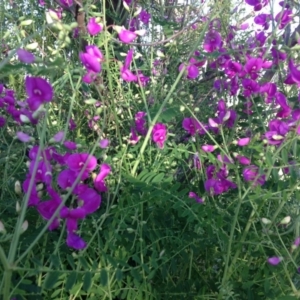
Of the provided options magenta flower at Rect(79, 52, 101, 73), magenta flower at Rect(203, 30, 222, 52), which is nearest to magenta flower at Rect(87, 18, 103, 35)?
magenta flower at Rect(79, 52, 101, 73)

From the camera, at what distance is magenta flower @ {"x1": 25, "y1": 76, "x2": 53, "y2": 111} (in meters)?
0.92

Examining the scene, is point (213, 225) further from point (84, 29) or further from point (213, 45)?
point (84, 29)

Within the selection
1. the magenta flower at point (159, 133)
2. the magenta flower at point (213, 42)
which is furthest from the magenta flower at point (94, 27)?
the magenta flower at point (213, 42)

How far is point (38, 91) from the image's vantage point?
936 millimetres

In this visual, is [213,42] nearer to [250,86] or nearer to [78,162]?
[250,86]

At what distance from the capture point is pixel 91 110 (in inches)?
77.7

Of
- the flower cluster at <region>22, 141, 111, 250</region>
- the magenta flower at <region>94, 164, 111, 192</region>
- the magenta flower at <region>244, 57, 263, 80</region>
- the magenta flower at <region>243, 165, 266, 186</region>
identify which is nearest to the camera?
the flower cluster at <region>22, 141, 111, 250</region>

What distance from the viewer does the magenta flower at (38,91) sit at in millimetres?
924

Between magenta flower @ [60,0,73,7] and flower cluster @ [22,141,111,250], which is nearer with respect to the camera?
flower cluster @ [22,141,111,250]

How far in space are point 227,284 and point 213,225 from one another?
16cm

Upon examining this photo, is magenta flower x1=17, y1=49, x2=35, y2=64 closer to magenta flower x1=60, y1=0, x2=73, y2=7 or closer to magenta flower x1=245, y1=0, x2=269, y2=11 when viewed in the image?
magenta flower x1=60, y1=0, x2=73, y2=7

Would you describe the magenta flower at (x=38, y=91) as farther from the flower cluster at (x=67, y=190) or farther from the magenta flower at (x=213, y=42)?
the magenta flower at (x=213, y=42)

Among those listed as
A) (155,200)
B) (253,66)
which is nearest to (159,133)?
(155,200)

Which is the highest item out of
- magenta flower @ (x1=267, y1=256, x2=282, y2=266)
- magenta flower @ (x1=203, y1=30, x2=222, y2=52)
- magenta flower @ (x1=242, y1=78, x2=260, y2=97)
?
magenta flower @ (x1=203, y1=30, x2=222, y2=52)
